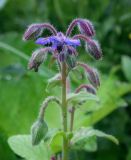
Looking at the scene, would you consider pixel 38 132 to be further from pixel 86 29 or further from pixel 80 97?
pixel 86 29

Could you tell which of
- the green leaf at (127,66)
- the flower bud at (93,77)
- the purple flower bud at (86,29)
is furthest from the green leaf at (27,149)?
the green leaf at (127,66)

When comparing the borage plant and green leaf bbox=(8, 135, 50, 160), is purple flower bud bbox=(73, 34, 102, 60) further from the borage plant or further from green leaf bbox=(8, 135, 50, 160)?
green leaf bbox=(8, 135, 50, 160)

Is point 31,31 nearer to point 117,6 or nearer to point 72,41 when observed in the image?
point 72,41

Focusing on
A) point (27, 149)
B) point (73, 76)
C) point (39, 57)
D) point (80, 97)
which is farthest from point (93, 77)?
point (73, 76)

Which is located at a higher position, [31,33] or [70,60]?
[31,33]

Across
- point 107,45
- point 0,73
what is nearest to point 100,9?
point 107,45

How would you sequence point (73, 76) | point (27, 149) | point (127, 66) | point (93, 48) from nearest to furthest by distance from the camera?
point (93, 48)
point (27, 149)
point (73, 76)
point (127, 66)

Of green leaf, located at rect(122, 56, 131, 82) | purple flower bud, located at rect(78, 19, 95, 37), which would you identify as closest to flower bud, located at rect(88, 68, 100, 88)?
purple flower bud, located at rect(78, 19, 95, 37)
